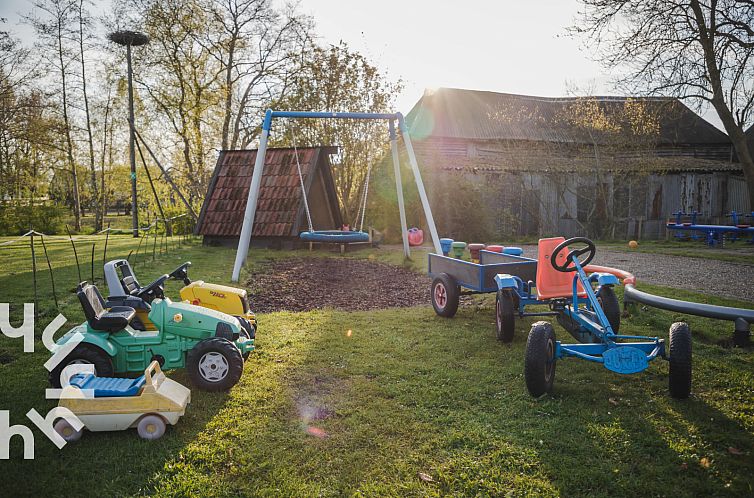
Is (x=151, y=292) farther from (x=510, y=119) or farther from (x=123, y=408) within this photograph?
(x=510, y=119)

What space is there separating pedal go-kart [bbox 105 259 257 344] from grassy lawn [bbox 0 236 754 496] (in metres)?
0.51

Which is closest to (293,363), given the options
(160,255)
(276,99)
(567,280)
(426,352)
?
(426,352)

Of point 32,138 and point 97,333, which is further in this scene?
point 32,138

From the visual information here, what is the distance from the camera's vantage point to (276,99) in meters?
23.5

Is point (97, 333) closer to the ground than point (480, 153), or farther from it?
closer to the ground

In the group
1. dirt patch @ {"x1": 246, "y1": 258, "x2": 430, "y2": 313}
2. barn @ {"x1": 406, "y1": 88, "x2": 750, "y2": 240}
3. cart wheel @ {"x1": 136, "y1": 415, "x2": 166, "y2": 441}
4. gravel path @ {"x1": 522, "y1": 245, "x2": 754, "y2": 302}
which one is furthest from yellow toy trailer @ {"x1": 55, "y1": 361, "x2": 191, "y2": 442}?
barn @ {"x1": 406, "y1": 88, "x2": 750, "y2": 240}

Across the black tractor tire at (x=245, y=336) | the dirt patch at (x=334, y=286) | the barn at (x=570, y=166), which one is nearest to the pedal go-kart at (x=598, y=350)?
the black tractor tire at (x=245, y=336)

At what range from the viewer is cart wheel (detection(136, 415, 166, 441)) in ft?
9.98

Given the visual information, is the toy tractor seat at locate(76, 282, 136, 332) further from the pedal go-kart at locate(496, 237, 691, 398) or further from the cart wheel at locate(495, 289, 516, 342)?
the cart wheel at locate(495, 289, 516, 342)

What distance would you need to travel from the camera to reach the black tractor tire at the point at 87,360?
3543mm

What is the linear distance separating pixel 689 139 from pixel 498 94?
37.3 ft

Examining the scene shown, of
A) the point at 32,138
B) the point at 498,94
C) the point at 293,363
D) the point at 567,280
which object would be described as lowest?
the point at 293,363

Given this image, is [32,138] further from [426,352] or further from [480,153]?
[480,153]

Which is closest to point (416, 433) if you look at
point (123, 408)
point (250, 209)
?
point (123, 408)
